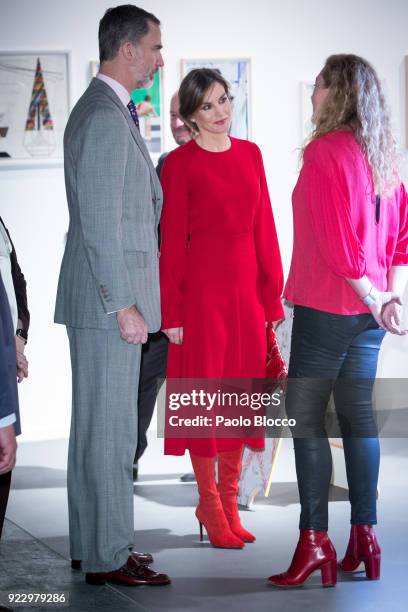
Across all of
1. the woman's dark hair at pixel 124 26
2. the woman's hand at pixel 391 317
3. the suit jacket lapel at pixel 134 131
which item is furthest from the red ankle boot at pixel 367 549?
the woman's dark hair at pixel 124 26

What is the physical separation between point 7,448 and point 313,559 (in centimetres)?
120

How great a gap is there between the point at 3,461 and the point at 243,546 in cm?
154

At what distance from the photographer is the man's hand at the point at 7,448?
194 cm

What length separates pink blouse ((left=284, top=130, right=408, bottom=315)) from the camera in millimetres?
2713

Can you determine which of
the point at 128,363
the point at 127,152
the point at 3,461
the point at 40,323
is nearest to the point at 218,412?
the point at 128,363

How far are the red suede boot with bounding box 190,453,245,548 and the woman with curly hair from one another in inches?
16.2

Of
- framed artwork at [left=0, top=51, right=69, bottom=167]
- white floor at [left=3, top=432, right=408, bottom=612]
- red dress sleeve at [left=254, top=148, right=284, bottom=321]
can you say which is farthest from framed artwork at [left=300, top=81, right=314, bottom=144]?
red dress sleeve at [left=254, top=148, right=284, bottom=321]

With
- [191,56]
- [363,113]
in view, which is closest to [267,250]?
[363,113]

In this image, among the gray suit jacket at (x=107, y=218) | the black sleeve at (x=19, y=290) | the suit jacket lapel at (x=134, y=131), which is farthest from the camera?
the black sleeve at (x=19, y=290)

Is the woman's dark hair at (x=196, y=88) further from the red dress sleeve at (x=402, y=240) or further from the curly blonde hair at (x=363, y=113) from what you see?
the red dress sleeve at (x=402, y=240)

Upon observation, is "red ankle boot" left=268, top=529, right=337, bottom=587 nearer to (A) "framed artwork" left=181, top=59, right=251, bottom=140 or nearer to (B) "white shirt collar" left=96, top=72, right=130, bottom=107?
(B) "white shirt collar" left=96, top=72, right=130, bottom=107

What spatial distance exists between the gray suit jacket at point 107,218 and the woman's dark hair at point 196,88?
20.2 inches

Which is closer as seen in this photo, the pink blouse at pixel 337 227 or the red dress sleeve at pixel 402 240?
the pink blouse at pixel 337 227

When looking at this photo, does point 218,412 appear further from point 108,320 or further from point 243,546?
point 108,320
